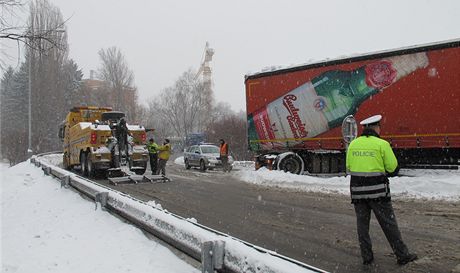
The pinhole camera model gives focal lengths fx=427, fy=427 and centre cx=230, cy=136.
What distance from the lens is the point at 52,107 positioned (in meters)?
47.8

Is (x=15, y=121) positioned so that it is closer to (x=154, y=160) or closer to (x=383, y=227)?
(x=154, y=160)

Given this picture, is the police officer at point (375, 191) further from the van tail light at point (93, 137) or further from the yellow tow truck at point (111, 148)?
the van tail light at point (93, 137)

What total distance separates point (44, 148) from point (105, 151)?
37.4m

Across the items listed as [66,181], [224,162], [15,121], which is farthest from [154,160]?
[15,121]

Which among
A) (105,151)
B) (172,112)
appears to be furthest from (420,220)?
(172,112)

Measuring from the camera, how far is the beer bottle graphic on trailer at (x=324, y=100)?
13.0 m

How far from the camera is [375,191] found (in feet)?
16.1

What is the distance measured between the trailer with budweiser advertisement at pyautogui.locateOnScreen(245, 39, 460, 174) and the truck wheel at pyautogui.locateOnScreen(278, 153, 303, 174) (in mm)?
36

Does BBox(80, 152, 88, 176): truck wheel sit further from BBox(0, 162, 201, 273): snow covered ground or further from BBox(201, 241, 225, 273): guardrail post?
BBox(201, 241, 225, 273): guardrail post

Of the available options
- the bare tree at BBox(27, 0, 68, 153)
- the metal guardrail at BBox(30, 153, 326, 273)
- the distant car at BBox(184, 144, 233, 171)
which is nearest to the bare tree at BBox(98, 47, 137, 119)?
the bare tree at BBox(27, 0, 68, 153)

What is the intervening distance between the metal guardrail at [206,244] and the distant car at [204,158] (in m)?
14.6

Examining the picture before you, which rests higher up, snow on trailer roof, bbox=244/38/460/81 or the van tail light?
snow on trailer roof, bbox=244/38/460/81

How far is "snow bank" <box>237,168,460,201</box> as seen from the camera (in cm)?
1082

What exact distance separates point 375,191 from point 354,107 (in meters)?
9.20
